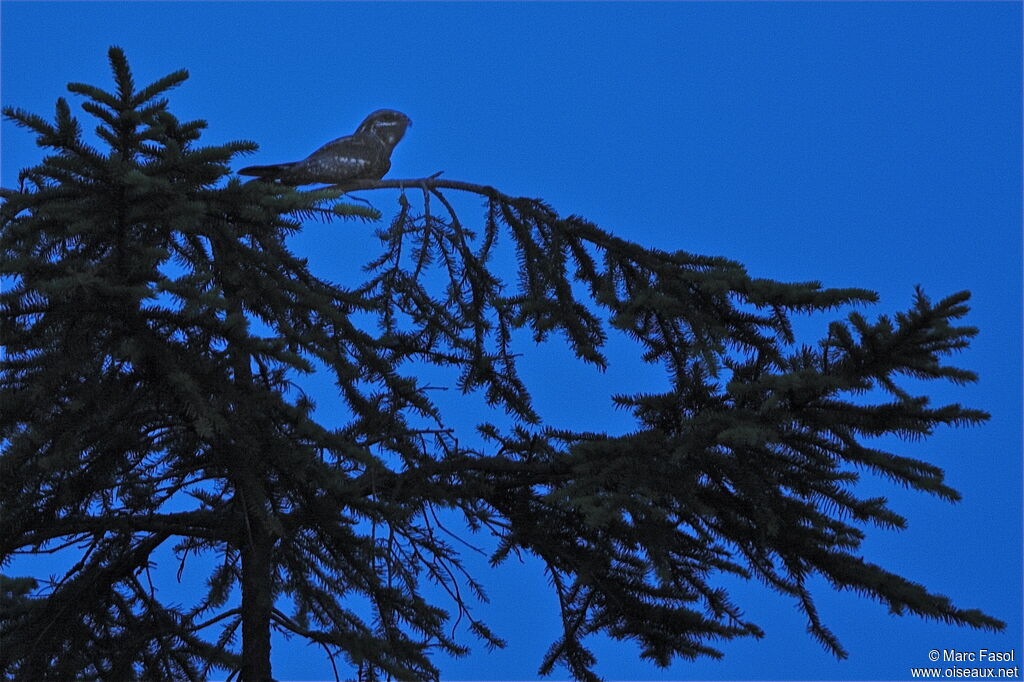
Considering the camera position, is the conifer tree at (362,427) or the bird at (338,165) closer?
the conifer tree at (362,427)

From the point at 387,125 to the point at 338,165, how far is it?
1.78 feet

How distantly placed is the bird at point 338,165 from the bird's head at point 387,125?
58 mm

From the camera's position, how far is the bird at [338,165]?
609cm

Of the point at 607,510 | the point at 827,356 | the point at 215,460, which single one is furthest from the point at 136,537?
the point at 827,356

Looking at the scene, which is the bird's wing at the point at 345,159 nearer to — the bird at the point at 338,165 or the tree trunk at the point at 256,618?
the bird at the point at 338,165

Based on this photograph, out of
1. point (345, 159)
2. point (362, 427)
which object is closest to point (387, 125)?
point (345, 159)

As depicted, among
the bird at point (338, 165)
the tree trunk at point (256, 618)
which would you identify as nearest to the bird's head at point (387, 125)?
the bird at point (338, 165)

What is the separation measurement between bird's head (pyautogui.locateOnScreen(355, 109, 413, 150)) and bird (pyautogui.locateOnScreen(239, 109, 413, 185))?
0.19 feet

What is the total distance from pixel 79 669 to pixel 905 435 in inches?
139

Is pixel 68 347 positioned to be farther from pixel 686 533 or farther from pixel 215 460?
pixel 686 533

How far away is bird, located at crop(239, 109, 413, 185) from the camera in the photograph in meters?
6.09

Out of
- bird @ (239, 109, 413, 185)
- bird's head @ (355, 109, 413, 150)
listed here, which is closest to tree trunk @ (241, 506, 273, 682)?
bird @ (239, 109, 413, 185)

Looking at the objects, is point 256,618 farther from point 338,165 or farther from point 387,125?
point 387,125

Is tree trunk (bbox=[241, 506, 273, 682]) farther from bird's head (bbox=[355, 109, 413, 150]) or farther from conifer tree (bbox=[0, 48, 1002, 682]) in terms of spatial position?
bird's head (bbox=[355, 109, 413, 150])
